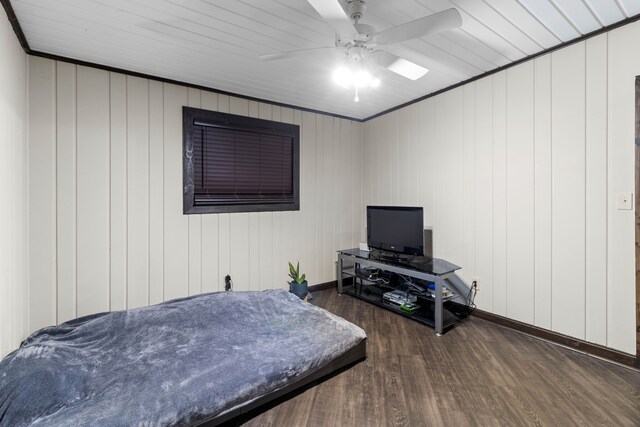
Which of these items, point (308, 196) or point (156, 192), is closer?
point (156, 192)

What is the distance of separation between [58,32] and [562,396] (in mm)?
4070

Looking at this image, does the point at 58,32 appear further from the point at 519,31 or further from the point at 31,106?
the point at 519,31

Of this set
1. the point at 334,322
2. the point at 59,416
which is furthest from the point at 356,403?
the point at 59,416

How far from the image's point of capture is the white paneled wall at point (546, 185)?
2.06 m

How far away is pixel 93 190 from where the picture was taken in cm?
255

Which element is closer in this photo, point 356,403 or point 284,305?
point 356,403

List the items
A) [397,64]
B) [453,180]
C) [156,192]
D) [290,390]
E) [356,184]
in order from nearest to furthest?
1. [290,390]
2. [397,64]
3. [156,192]
4. [453,180]
5. [356,184]

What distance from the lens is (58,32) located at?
81.0 inches

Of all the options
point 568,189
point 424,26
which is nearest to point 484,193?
point 568,189

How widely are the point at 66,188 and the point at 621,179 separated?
4223mm

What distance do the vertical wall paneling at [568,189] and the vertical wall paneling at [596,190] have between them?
3 cm

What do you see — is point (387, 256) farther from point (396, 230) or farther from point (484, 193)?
point (484, 193)

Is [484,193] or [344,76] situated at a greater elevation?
[344,76]

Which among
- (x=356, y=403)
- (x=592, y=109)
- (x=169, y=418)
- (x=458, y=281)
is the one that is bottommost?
(x=356, y=403)
